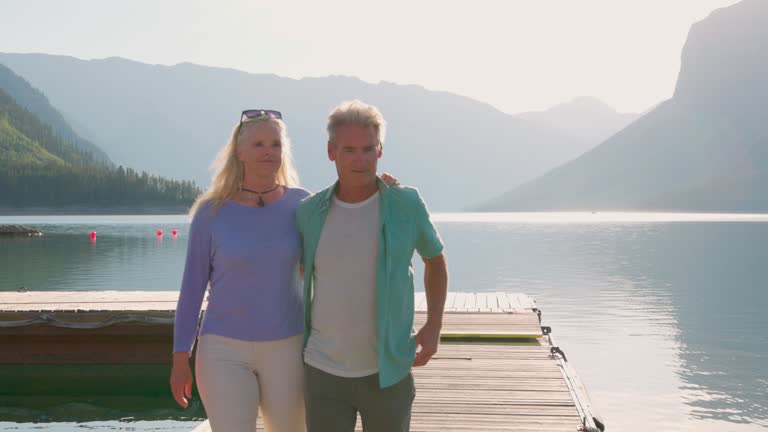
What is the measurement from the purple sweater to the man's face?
2.00 feet

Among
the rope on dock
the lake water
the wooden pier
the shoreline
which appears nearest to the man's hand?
the wooden pier

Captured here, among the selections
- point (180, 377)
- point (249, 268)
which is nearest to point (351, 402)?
point (249, 268)

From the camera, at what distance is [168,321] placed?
1522 cm

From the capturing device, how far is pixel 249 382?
15.9ft

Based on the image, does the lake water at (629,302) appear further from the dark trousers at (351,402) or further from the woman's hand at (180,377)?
the dark trousers at (351,402)

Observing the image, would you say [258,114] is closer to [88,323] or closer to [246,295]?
[246,295]

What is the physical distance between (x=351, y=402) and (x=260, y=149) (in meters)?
1.58

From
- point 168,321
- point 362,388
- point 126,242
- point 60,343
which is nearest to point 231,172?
point 362,388

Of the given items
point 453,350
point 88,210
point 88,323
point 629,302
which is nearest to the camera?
point 453,350

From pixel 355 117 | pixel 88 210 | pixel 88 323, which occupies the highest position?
pixel 355 117

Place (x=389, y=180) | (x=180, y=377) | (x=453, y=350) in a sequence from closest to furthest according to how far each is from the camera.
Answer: (x=389, y=180)
(x=180, y=377)
(x=453, y=350)

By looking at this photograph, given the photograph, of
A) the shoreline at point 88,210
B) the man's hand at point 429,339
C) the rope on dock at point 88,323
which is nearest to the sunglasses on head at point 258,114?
the man's hand at point 429,339

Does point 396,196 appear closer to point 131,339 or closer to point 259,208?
point 259,208

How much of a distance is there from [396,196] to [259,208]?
36.2 inches
